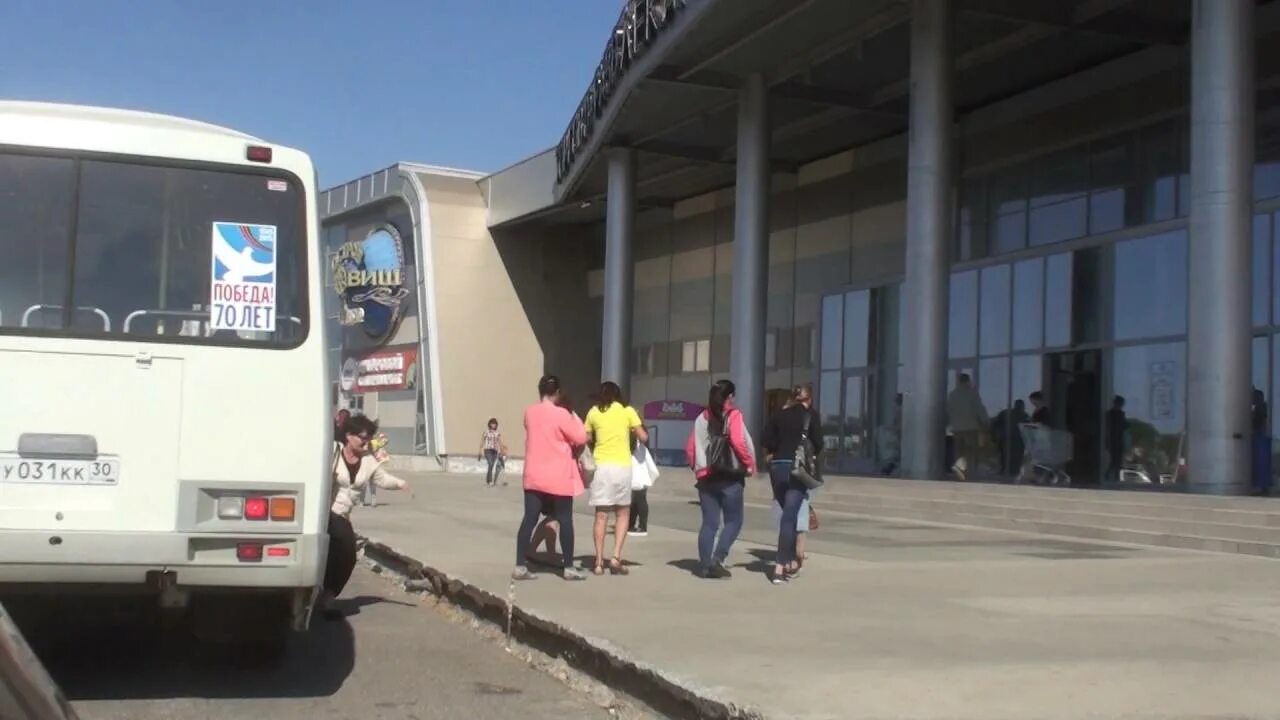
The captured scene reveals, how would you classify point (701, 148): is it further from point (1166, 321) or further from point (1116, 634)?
point (1116, 634)

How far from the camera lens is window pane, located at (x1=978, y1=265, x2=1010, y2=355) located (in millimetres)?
25500

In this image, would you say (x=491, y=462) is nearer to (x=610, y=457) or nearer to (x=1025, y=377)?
(x=1025, y=377)

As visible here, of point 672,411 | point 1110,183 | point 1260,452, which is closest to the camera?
point 1260,452

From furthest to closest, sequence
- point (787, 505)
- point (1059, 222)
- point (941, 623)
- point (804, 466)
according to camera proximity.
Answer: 1. point (1059, 222)
2. point (787, 505)
3. point (804, 466)
4. point (941, 623)

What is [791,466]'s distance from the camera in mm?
10727

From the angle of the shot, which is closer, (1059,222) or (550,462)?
(550,462)

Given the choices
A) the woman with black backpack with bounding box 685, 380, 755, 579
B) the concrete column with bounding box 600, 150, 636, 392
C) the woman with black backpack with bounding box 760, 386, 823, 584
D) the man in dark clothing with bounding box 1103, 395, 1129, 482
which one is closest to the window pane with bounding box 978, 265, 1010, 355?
the man in dark clothing with bounding box 1103, 395, 1129, 482

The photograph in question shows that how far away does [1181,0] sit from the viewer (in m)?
20.7

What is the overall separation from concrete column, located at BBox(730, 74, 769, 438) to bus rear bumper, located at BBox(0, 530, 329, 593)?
784 inches

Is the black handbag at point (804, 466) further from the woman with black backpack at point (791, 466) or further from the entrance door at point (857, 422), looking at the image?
the entrance door at point (857, 422)

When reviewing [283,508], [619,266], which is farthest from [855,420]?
[283,508]

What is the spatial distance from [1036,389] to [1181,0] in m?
7.51

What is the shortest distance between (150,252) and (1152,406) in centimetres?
1886

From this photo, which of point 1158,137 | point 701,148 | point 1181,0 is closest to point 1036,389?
point 1158,137
